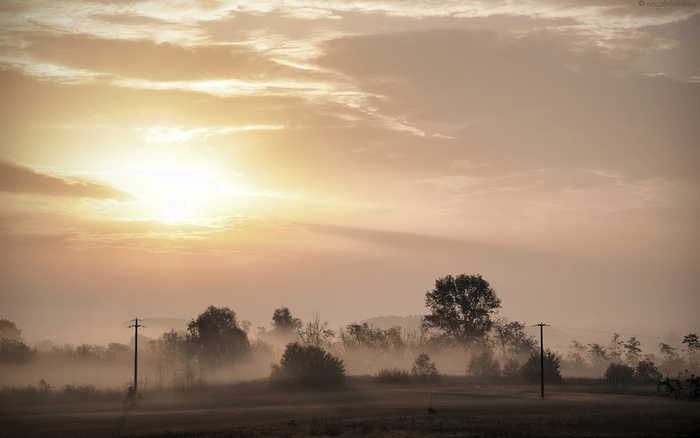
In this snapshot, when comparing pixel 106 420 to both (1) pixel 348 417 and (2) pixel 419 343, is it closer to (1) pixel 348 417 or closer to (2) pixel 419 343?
(1) pixel 348 417

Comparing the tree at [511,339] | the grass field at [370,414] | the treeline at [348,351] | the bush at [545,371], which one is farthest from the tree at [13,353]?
the tree at [511,339]

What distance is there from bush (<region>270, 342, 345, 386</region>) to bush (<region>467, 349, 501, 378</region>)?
102 feet

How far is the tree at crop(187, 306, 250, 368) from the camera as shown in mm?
133750

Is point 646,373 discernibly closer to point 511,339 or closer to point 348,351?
point 511,339

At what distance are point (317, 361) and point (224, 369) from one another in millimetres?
29937

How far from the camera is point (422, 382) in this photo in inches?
4584

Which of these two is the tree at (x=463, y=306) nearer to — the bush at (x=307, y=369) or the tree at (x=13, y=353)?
the bush at (x=307, y=369)

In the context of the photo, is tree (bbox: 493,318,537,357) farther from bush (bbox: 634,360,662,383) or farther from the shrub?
bush (bbox: 634,360,662,383)

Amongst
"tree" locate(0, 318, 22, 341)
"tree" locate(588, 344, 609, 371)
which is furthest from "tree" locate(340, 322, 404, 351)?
"tree" locate(0, 318, 22, 341)

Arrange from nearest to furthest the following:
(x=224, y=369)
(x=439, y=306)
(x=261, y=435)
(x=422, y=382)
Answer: (x=261, y=435)
(x=422, y=382)
(x=224, y=369)
(x=439, y=306)

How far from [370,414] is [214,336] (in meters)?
66.8

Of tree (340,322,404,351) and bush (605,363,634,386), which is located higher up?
tree (340,322,404,351)

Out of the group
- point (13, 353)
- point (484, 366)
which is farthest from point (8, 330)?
point (484, 366)

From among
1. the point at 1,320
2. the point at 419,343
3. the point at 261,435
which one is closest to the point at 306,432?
the point at 261,435
